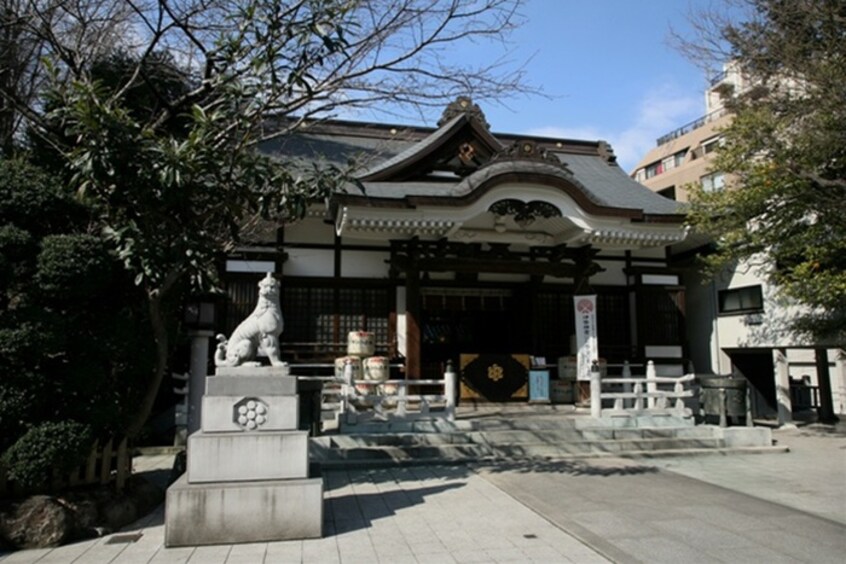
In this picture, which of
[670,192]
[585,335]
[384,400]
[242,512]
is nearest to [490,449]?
[384,400]

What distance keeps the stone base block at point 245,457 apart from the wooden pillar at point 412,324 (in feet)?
19.9

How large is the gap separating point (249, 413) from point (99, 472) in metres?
1.96

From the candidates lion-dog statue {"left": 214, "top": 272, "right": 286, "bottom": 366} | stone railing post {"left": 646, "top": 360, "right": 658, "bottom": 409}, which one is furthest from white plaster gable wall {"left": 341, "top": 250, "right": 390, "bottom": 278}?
lion-dog statue {"left": 214, "top": 272, "right": 286, "bottom": 366}

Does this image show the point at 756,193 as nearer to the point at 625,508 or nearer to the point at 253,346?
the point at 625,508

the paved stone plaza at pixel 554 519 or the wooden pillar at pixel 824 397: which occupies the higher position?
the wooden pillar at pixel 824 397

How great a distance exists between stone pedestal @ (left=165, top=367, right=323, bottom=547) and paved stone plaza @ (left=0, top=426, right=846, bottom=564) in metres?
0.17

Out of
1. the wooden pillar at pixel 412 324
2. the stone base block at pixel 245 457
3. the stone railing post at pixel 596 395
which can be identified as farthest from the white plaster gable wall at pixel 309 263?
the stone base block at pixel 245 457

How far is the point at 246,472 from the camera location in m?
5.62

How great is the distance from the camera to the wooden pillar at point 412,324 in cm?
1174

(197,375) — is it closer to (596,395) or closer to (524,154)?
(596,395)

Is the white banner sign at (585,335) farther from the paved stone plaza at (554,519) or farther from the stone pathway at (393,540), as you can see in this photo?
the stone pathway at (393,540)

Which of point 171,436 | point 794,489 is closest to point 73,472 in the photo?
point 171,436

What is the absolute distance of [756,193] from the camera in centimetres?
977

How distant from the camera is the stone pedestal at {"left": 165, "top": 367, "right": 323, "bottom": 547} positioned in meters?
5.32
